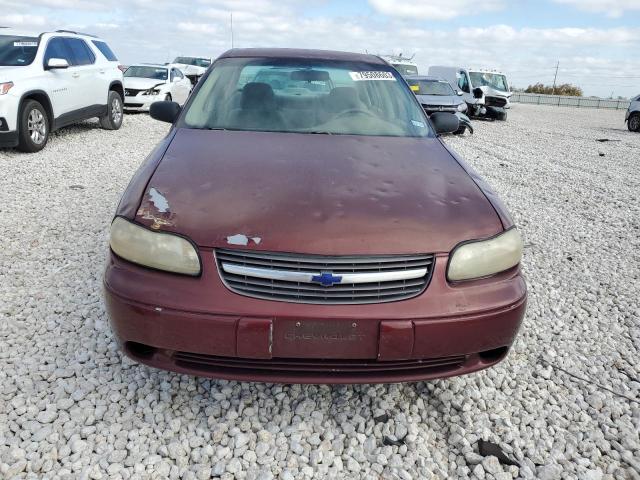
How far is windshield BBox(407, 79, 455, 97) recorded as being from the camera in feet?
47.2

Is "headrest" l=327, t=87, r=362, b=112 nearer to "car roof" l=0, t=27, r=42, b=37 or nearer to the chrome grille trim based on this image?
the chrome grille trim

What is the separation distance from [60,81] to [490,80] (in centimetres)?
1736

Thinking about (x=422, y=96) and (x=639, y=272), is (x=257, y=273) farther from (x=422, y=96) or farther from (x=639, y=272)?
(x=422, y=96)

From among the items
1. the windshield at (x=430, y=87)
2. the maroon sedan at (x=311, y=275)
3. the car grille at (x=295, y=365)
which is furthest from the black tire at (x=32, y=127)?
the windshield at (x=430, y=87)

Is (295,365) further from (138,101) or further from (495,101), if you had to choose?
(495,101)

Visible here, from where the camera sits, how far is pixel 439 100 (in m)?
13.9

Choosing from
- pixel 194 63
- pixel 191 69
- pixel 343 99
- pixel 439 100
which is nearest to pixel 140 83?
pixel 439 100

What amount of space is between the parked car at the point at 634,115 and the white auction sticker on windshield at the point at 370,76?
643 inches

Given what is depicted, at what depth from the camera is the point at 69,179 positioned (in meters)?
6.22

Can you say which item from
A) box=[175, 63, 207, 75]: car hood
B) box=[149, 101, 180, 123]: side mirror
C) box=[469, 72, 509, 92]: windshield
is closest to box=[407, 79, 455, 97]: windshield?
box=[469, 72, 509, 92]: windshield

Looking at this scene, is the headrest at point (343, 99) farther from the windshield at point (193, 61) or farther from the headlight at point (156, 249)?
the windshield at point (193, 61)

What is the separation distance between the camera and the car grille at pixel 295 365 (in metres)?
1.89

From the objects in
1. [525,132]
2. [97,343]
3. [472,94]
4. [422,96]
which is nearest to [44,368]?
[97,343]

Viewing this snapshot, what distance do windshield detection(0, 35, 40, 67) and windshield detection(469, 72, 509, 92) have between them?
53.8ft
